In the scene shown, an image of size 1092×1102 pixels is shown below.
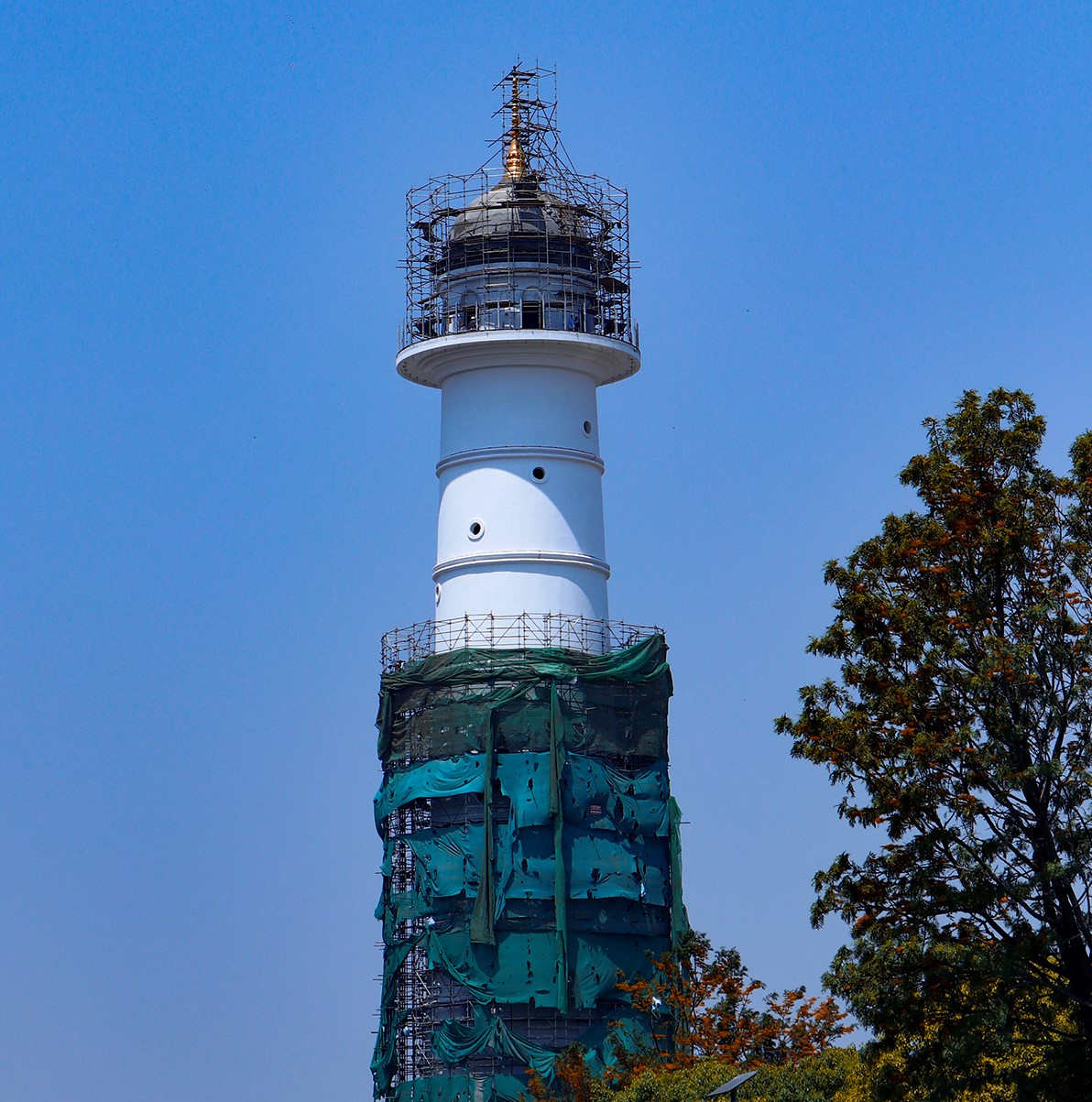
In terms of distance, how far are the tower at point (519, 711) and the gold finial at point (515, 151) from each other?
558 mm

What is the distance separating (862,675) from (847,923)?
489cm

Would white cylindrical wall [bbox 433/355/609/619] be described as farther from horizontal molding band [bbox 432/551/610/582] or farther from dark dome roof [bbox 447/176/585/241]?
dark dome roof [bbox 447/176/585/241]

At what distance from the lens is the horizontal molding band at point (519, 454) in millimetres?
79750

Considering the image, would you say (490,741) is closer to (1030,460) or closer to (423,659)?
(423,659)

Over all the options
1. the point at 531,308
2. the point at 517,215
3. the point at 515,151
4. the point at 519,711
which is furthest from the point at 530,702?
the point at 515,151

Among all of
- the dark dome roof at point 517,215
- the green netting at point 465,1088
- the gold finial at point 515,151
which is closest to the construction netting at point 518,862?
the green netting at point 465,1088

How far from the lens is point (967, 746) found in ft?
166

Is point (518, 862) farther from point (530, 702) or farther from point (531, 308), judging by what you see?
point (531, 308)

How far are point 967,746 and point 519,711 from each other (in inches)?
1140

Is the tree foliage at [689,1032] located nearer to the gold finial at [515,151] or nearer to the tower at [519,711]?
the tower at [519,711]

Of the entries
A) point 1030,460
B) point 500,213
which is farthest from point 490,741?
point 1030,460

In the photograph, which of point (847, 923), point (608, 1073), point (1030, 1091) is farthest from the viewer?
point (608, 1073)

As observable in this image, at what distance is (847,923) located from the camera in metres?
52.2

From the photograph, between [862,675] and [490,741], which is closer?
[862,675]
